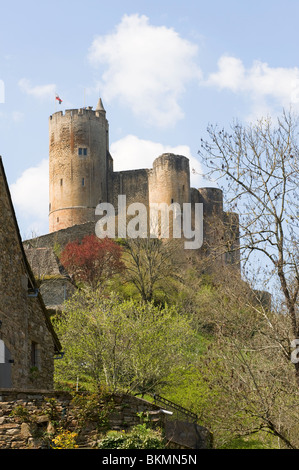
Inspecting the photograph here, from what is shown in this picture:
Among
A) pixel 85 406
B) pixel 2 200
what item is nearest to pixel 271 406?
pixel 85 406

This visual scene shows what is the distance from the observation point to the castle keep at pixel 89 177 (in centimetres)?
6388

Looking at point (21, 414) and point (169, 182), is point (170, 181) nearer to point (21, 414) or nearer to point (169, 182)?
point (169, 182)

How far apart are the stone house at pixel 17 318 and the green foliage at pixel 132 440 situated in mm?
3539

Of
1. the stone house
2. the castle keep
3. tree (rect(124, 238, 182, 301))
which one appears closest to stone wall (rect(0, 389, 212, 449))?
the stone house

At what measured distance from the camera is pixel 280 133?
15.9 meters

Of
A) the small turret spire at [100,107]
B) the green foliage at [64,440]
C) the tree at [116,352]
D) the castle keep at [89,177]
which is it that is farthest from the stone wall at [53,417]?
the small turret spire at [100,107]

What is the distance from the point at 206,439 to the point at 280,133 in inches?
354

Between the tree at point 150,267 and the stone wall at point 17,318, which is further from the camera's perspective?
the tree at point 150,267

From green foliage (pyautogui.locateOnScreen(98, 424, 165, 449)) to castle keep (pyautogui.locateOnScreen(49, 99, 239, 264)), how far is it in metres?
51.7

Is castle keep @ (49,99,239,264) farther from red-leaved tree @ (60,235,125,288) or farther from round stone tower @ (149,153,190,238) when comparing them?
red-leaved tree @ (60,235,125,288)

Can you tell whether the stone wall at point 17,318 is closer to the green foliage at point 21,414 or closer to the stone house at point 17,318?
the stone house at point 17,318

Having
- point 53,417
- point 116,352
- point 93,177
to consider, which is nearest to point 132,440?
point 53,417
